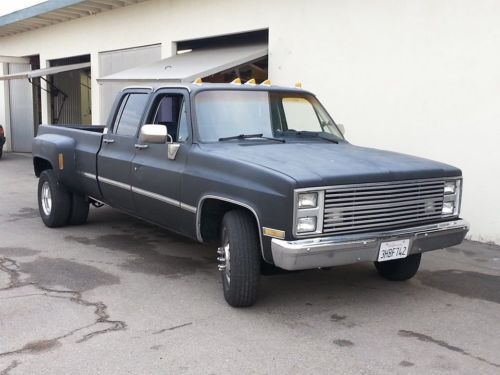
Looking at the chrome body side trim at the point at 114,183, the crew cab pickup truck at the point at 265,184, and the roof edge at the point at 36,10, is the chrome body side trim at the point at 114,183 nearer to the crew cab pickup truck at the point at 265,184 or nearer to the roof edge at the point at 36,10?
Answer: the crew cab pickup truck at the point at 265,184

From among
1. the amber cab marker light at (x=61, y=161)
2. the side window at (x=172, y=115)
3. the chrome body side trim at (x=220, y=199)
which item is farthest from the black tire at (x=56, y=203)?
the chrome body side trim at (x=220, y=199)

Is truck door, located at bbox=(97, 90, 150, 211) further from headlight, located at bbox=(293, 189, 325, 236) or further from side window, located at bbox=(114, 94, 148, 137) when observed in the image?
headlight, located at bbox=(293, 189, 325, 236)

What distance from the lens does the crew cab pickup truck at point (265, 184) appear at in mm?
4055

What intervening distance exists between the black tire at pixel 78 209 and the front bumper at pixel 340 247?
4.28 m

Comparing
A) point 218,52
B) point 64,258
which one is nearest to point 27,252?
point 64,258

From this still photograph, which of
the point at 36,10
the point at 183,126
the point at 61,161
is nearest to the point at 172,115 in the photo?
the point at 183,126

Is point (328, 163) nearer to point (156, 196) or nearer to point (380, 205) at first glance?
point (380, 205)

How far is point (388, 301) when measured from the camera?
486 cm

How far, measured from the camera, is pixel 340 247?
13.3 feet

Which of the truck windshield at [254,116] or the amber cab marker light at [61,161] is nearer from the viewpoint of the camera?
the truck windshield at [254,116]

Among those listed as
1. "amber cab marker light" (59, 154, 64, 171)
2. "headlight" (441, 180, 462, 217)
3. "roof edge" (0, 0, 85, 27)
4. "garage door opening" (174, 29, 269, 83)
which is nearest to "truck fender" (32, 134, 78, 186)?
"amber cab marker light" (59, 154, 64, 171)

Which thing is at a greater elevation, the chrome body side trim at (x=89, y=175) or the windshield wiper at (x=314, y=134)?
the windshield wiper at (x=314, y=134)

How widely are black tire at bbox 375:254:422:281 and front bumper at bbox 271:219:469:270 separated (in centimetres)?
70

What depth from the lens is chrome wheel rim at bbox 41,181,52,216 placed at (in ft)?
25.1
